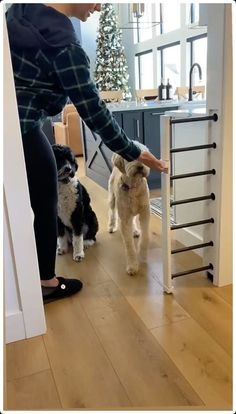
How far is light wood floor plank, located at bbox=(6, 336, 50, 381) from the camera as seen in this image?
1294 millimetres

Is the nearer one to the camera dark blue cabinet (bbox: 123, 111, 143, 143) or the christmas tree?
dark blue cabinet (bbox: 123, 111, 143, 143)

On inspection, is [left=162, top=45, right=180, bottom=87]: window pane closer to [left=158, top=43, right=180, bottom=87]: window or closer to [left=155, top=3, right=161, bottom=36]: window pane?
[left=158, top=43, right=180, bottom=87]: window

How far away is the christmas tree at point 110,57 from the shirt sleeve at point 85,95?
21.1 feet

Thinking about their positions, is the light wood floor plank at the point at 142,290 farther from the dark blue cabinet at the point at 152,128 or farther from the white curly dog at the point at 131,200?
the dark blue cabinet at the point at 152,128

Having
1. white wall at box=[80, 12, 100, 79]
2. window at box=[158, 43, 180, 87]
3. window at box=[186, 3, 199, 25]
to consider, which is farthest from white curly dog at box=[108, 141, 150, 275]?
white wall at box=[80, 12, 100, 79]

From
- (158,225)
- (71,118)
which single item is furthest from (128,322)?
(71,118)

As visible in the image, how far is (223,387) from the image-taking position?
117 cm

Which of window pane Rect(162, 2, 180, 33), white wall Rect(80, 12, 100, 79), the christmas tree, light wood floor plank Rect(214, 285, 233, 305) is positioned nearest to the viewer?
light wood floor plank Rect(214, 285, 233, 305)

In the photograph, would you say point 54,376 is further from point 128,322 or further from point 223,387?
point 223,387

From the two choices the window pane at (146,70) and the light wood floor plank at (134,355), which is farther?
the window pane at (146,70)

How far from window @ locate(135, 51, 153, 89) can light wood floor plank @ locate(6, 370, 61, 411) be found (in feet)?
25.0

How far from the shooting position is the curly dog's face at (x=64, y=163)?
2.08m

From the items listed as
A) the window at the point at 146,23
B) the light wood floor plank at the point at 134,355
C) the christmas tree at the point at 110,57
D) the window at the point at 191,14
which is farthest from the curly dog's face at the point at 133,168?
the christmas tree at the point at 110,57

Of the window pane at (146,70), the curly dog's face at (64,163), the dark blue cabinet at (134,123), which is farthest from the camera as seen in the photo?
the window pane at (146,70)
